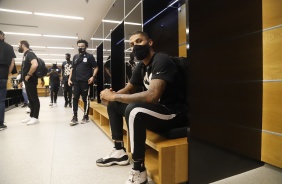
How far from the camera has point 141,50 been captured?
1.38 metres

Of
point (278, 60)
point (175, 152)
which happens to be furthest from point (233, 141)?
point (278, 60)

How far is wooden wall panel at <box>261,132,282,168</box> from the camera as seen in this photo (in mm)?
1315

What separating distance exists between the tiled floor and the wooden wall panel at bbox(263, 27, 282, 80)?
1320 mm

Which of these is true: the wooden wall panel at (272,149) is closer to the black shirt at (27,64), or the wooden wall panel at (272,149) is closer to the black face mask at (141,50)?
the black face mask at (141,50)

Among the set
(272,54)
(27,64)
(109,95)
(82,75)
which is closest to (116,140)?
(109,95)

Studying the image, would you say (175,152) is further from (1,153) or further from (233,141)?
(1,153)

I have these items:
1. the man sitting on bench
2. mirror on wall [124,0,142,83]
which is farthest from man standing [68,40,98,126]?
the man sitting on bench

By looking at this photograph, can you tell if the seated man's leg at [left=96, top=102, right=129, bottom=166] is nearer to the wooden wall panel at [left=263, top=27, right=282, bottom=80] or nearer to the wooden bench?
the wooden bench

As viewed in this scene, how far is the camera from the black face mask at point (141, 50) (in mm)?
1375

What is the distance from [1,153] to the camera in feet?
5.71

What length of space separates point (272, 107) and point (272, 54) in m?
0.40

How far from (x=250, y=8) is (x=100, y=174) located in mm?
1666

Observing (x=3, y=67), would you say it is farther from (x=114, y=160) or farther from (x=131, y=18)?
(x=114, y=160)

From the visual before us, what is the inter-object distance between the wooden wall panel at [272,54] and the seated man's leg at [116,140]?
1.15 metres
